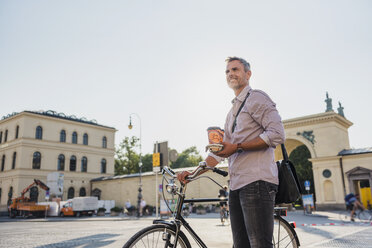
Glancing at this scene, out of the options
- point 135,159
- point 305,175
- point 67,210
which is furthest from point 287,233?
point 135,159

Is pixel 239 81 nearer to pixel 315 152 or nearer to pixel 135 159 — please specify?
pixel 315 152

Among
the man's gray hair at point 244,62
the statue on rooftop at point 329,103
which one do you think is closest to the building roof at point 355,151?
the statue on rooftop at point 329,103

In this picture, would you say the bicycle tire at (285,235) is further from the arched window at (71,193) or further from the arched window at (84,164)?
the arched window at (84,164)

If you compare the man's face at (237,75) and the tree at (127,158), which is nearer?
the man's face at (237,75)

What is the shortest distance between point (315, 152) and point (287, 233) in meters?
30.0

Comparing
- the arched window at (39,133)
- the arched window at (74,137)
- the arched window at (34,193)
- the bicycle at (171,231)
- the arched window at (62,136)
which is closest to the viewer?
the bicycle at (171,231)

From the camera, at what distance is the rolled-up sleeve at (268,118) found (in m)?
2.32

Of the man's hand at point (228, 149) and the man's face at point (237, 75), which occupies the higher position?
the man's face at point (237, 75)

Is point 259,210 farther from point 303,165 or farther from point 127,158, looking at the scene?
point 127,158

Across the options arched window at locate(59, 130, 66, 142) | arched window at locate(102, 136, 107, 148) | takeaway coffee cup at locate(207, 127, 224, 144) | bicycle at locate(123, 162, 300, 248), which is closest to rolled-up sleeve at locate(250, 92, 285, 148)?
bicycle at locate(123, 162, 300, 248)

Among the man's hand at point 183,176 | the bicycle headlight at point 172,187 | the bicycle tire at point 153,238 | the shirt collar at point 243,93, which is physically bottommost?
the bicycle tire at point 153,238

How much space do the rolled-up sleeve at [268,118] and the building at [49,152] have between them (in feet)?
155

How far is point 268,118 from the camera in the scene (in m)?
2.41

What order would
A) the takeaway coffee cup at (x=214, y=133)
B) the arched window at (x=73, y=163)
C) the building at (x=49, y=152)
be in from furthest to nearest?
the arched window at (x=73, y=163) < the building at (x=49, y=152) < the takeaway coffee cup at (x=214, y=133)
